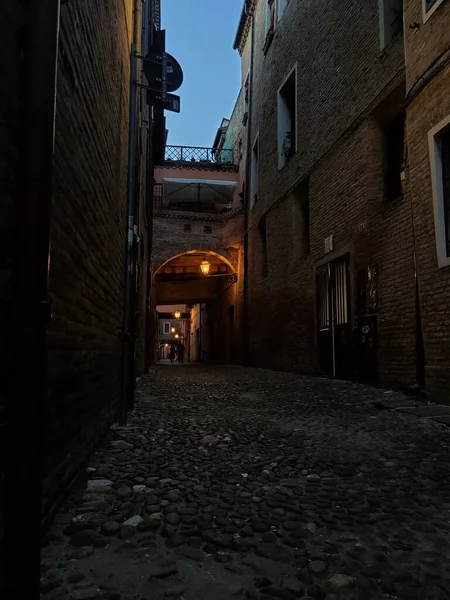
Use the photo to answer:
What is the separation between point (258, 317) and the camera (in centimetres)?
1465

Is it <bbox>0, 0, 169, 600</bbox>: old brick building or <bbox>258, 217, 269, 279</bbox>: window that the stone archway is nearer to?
<bbox>258, 217, 269, 279</bbox>: window

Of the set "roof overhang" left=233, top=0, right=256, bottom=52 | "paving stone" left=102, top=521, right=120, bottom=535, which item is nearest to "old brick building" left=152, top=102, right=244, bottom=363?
"roof overhang" left=233, top=0, right=256, bottom=52

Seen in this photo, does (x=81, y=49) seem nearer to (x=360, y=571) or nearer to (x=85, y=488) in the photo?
(x=85, y=488)

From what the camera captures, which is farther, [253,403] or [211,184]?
[211,184]

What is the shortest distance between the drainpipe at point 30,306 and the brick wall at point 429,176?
510 centimetres

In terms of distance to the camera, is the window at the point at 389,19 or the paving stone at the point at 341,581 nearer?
the paving stone at the point at 341,581

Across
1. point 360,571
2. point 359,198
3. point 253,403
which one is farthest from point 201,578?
point 359,198

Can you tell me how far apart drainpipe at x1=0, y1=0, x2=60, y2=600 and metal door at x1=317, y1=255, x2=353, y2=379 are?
7.44m

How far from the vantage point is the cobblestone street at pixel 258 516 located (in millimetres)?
1625

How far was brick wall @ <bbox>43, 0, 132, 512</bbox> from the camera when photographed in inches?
84.8

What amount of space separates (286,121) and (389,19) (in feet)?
19.2

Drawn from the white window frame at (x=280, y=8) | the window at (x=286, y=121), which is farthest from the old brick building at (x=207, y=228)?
the white window frame at (x=280, y=8)

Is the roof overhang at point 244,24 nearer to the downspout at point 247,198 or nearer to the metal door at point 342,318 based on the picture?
the downspout at point 247,198

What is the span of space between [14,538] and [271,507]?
1.44 metres
